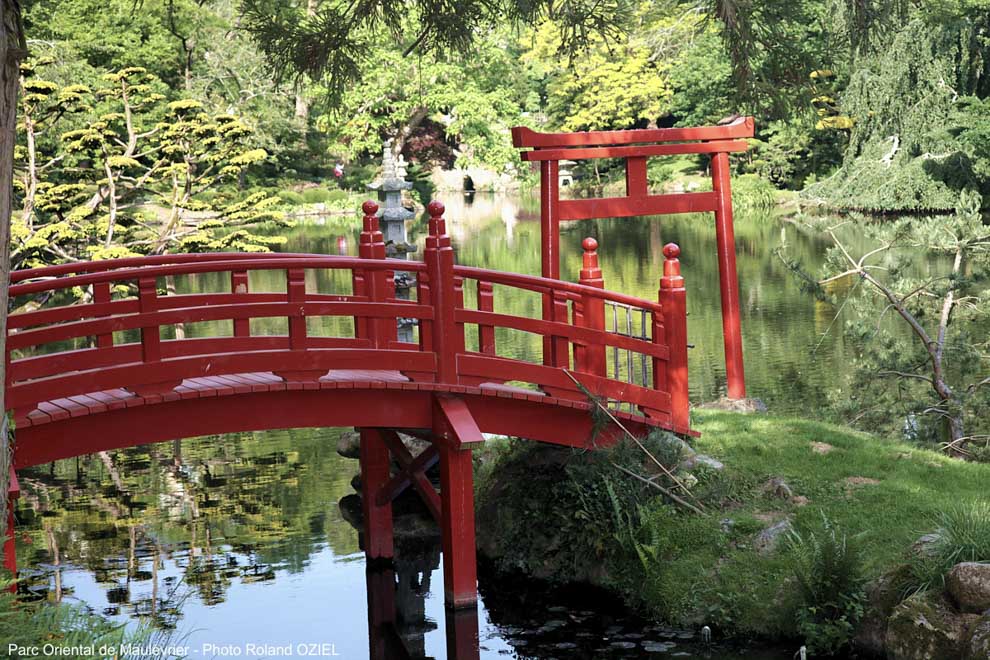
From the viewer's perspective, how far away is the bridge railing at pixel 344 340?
700cm

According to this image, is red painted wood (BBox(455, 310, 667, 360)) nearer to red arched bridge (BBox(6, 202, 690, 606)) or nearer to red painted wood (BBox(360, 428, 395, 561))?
red arched bridge (BBox(6, 202, 690, 606))

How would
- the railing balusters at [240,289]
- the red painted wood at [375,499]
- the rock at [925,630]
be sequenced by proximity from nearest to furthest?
the rock at [925,630]
the railing balusters at [240,289]
the red painted wood at [375,499]

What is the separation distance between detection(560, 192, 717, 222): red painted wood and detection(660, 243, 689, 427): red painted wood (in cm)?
158

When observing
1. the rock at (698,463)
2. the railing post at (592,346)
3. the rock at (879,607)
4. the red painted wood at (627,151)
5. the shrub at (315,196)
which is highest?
the shrub at (315,196)

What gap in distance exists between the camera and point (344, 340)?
8.55 meters

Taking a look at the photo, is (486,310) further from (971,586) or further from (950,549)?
(971,586)

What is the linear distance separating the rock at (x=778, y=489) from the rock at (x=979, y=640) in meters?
2.11

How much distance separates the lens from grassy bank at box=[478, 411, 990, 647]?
23.6 ft

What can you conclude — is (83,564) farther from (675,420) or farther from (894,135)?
(894,135)

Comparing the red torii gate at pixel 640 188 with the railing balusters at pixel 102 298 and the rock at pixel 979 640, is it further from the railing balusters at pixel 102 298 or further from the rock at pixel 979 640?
the rock at pixel 979 640

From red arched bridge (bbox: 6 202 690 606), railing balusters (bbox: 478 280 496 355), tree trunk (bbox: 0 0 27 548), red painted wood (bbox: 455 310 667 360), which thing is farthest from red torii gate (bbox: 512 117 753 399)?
tree trunk (bbox: 0 0 27 548)

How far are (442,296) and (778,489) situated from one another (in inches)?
99.9

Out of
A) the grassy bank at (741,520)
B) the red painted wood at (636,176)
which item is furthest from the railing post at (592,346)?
the red painted wood at (636,176)

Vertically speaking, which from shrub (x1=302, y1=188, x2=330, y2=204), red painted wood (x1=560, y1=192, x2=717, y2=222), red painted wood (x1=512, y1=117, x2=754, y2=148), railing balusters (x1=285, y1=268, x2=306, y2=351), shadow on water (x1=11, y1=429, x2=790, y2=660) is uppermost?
shrub (x1=302, y1=188, x2=330, y2=204)
